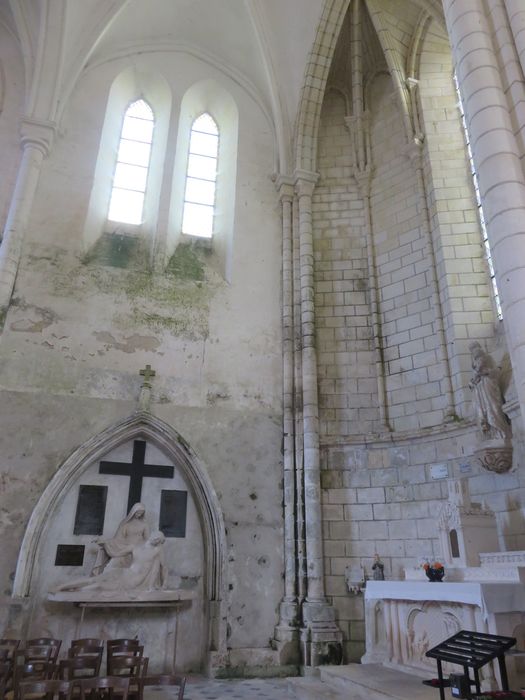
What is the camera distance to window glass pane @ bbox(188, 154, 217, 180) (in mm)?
10664

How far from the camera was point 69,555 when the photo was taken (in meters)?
7.36

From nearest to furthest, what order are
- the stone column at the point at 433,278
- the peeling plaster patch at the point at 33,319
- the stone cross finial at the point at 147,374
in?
the stone column at the point at 433,278, the peeling plaster patch at the point at 33,319, the stone cross finial at the point at 147,374

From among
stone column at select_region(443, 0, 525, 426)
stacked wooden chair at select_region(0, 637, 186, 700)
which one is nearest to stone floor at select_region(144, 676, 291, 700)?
stacked wooden chair at select_region(0, 637, 186, 700)

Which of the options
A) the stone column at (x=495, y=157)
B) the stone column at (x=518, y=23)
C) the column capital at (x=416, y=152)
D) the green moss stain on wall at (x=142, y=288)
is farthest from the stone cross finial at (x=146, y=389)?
the stone column at (x=518, y=23)

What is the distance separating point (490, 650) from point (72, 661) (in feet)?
10.5

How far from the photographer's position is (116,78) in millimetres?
10641

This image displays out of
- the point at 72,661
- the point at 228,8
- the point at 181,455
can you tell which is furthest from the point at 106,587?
the point at 228,8

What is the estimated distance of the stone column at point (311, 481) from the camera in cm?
730

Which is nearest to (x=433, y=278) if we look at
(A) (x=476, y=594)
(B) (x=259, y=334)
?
(B) (x=259, y=334)

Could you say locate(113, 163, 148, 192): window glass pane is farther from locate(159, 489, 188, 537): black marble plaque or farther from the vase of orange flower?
the vase of orange flower

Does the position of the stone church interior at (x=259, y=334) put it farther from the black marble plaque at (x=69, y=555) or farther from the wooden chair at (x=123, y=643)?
the wooden chair at (x=123, y=643)

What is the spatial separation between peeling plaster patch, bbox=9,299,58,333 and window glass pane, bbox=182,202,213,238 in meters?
3.03

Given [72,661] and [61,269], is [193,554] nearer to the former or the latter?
[72,661]

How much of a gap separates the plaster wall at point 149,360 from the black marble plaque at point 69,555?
58cm
